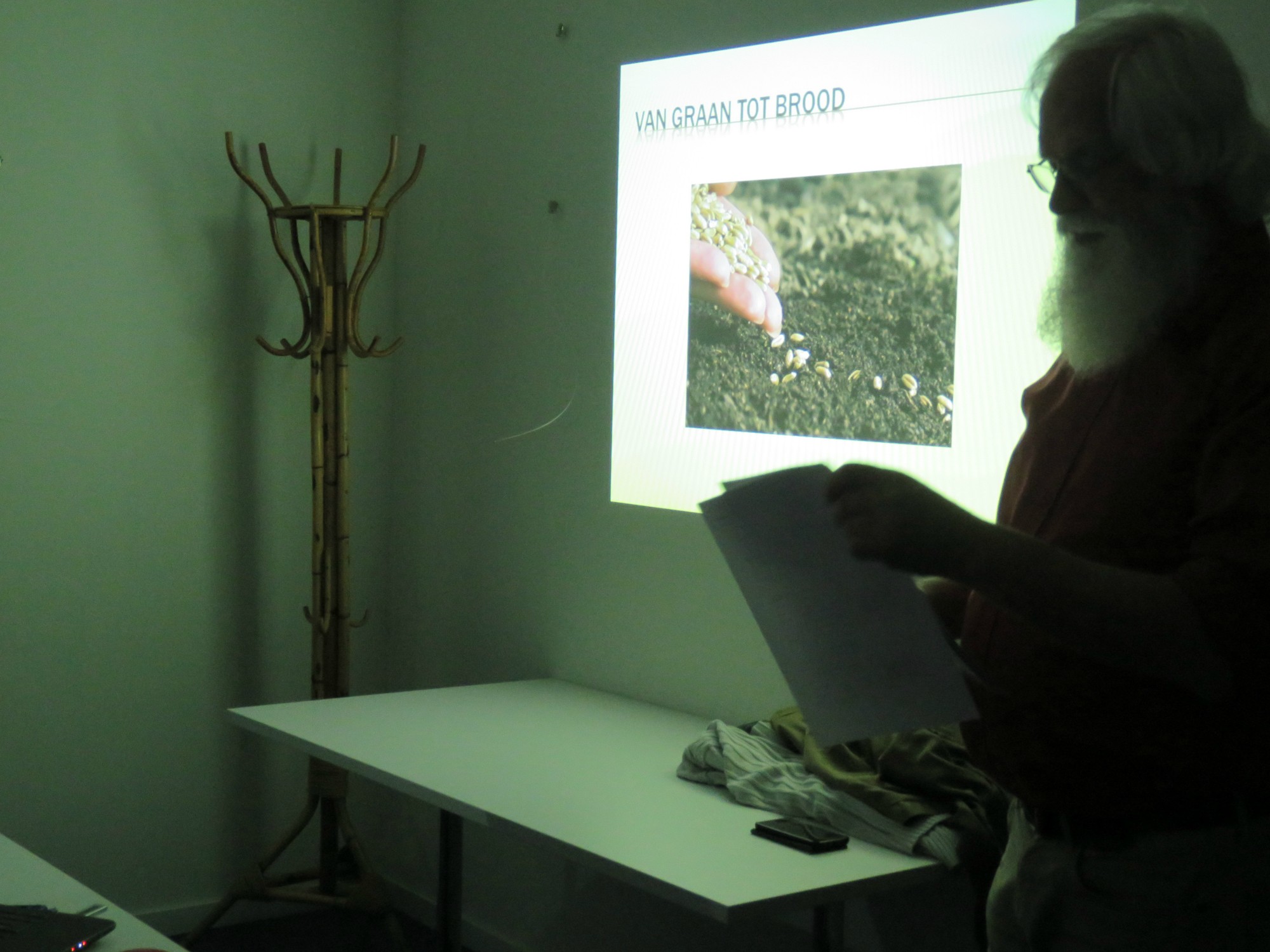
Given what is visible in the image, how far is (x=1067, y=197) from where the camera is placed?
4.14ft

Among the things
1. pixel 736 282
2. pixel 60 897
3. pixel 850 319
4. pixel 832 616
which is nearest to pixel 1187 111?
pixel 832 616

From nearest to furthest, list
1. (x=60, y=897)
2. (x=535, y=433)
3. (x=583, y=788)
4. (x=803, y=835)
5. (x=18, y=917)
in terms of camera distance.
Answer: (x=18, y=917), (x=60, y=897), (x=803, y=835), (x=583, y=788), (x=535, y=433)

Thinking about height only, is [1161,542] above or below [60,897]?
above

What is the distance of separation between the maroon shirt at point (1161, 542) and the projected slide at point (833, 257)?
95 cm

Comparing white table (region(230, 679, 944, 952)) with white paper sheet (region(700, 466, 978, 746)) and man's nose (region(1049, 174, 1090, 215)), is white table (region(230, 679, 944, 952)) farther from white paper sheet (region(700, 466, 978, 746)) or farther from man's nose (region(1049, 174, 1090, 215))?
man's nose (region(1049, 174, 1090, 215))

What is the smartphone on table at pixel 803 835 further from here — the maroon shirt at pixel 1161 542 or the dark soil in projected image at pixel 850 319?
the dark soil in projected image at pixel 850 319

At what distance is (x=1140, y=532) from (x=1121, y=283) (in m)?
0.24

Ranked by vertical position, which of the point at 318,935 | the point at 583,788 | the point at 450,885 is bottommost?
the point at 318,935

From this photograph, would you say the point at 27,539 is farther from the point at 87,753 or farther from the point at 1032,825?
the point at 1032,825

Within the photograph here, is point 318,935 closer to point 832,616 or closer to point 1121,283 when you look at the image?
point 832,616

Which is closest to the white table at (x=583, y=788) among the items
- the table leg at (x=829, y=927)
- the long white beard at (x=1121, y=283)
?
the table leg at (x=829, y=927)

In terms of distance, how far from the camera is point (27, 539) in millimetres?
3143

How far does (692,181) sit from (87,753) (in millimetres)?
1997

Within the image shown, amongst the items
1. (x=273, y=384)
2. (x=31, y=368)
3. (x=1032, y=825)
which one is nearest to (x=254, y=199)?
(x=273, y=384)
